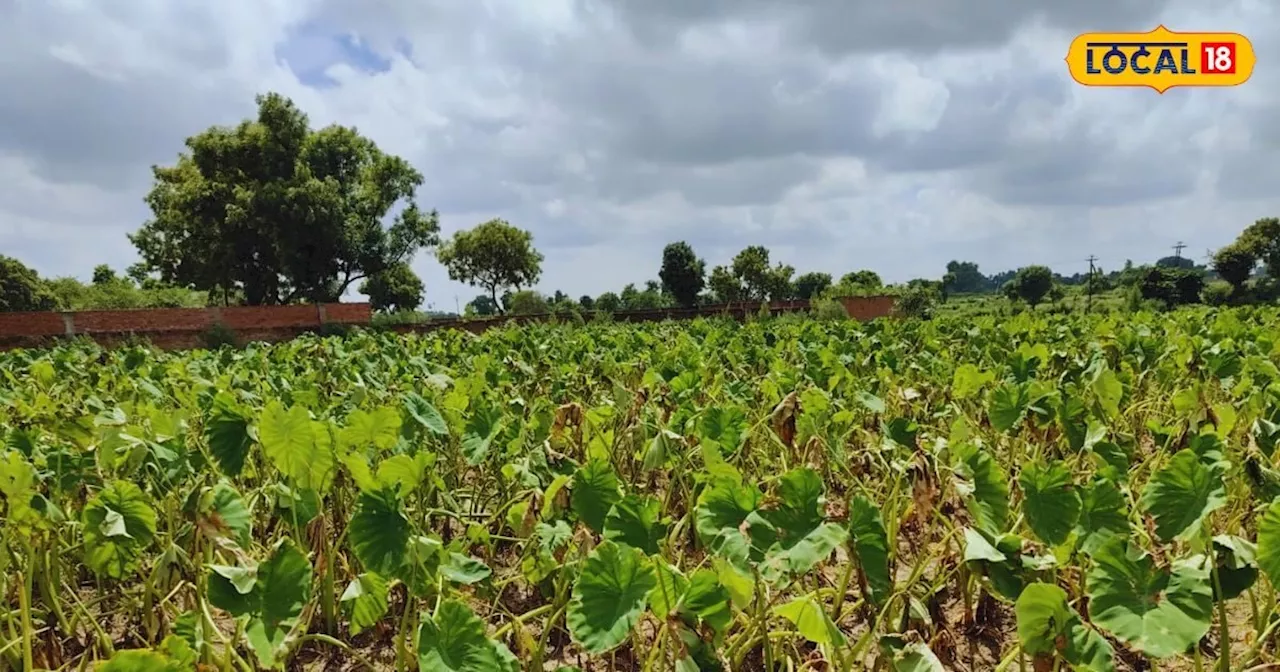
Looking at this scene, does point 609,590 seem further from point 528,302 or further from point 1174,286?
point 1174,286

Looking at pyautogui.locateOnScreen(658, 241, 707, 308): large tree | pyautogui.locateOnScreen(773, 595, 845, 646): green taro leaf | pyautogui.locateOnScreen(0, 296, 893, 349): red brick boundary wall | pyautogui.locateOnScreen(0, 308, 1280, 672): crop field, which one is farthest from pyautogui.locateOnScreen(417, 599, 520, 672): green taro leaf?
pyautogui.locateOnScreen(658, 241, 707, 308): large tree

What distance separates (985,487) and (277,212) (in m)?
21.8

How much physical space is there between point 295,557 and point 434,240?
23.5m

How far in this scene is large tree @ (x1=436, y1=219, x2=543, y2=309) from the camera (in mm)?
34438

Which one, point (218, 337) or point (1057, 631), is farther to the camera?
point (218, 337)

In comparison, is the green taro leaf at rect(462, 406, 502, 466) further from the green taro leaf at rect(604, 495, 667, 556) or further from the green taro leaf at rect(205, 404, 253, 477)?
the green taro leaf at rect(604, 495, 667, 556)

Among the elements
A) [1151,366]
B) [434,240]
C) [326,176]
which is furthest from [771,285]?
[1151,366]

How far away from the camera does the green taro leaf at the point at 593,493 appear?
1670mm

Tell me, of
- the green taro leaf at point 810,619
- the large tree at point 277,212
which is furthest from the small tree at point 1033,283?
the green taro leaf at point 810,619

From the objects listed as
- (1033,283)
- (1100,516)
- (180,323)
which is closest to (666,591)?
(1100,516)

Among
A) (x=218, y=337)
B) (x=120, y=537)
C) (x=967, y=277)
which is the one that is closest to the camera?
(x=120, y=537)

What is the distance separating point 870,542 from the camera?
1.32m

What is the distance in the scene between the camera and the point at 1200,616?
114 centimetres

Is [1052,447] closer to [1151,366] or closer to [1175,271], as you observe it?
[1151,366]
